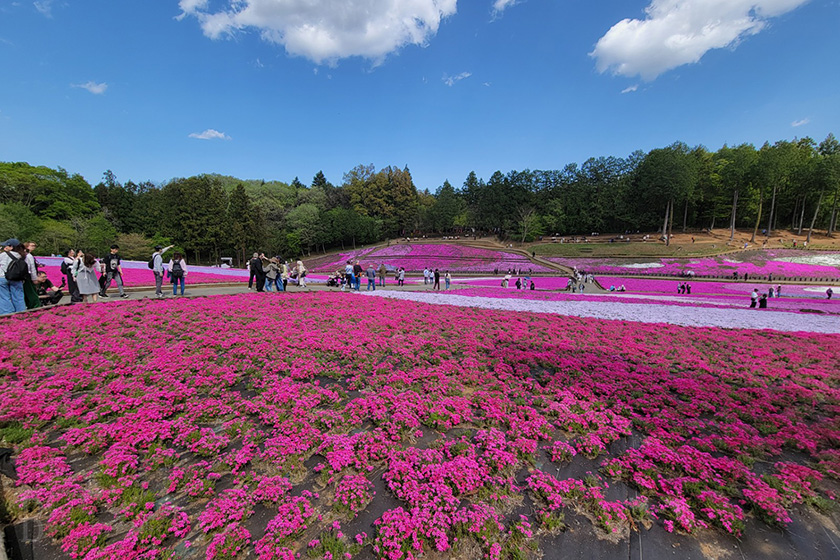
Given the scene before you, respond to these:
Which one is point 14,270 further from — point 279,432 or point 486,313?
point 486,313

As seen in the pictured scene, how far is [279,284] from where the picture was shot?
15258mm

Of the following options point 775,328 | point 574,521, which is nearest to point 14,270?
point 574,521

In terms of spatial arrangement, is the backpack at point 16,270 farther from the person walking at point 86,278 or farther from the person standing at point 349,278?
the person standing at point 349,278

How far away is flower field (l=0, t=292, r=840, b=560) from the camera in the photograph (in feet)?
9.33

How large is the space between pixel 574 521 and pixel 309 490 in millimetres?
2682

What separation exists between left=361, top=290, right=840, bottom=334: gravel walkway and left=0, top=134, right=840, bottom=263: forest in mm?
44069

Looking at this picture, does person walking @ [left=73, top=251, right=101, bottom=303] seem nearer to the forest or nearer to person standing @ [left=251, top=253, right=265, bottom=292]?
person standing @ [left=251, top=253, right=265, bottom=292]

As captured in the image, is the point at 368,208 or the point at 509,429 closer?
the point at 509,429

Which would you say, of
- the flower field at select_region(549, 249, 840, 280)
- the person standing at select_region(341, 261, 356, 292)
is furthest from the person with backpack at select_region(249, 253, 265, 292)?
the flower field at select_region(549, 249, 840, 280)

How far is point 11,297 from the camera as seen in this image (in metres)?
8.13

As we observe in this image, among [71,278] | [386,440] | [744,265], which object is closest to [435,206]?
[744,265]

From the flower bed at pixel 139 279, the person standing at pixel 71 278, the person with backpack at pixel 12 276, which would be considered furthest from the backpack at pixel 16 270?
the flower bed at pixel 139 279

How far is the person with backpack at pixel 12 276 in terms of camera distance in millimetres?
7434

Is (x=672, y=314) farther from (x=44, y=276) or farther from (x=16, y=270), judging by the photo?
(x=44, y=276)
